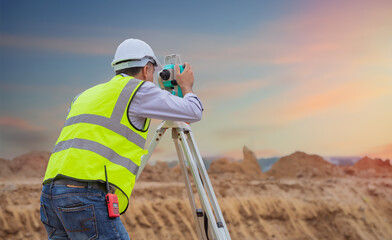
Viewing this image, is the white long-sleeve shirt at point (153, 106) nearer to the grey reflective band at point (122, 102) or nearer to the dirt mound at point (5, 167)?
the grey reflective band at point (122, 102)

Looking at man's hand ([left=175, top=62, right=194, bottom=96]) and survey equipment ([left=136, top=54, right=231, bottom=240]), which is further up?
man's hand ([left=175, top=62, right=194, bottom=96])

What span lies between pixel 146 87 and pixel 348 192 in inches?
411

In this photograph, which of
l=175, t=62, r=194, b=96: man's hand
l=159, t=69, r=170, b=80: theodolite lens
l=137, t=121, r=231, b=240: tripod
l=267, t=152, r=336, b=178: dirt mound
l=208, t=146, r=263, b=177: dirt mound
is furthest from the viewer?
l=267, t=152, r=336, b=178: dirt mound

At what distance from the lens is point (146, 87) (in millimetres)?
2832

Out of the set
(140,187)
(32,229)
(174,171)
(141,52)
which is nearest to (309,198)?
(174,171)

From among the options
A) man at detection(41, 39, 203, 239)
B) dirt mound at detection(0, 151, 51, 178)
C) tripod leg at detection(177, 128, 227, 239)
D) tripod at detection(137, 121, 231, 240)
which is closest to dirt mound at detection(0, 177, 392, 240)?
dirt mound at detection(0, 151, 51, 178)

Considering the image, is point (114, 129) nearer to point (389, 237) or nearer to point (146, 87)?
point (146, 87)

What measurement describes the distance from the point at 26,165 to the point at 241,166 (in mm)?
5862

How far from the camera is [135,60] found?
10.3 feet

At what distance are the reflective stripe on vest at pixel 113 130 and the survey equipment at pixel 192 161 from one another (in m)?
1.03

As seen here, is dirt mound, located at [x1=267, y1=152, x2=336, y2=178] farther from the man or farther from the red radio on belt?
the red radio on belt

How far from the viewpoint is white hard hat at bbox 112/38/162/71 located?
123 inches

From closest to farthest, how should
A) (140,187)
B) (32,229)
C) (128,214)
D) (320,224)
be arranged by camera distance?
(32,229) < (128,214) < (140,187) < (320,224)

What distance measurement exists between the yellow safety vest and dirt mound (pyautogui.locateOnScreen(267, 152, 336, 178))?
1052 centimetres
